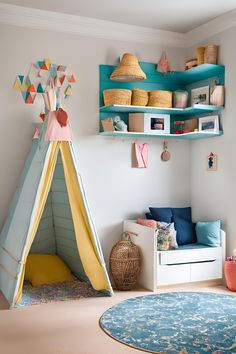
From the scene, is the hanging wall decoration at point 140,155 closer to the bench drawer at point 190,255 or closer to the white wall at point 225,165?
the white wall at point 225,165

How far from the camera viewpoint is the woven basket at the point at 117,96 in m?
5.21

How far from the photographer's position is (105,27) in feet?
17.7

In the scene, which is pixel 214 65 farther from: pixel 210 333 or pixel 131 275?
pixel 210 333

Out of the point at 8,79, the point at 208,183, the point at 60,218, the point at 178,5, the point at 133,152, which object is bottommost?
the point at 60,218

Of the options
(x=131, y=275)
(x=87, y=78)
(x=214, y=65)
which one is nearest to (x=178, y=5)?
(x=214, y=65)

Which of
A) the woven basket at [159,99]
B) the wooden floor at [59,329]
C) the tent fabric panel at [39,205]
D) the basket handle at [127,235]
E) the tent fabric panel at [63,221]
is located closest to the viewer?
the wooden floor at [59,329]

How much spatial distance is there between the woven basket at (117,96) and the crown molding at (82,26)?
69cm

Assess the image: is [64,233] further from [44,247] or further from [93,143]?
[93,143]

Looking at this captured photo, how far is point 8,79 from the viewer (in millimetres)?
5035

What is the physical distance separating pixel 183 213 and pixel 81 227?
1548 millimetres

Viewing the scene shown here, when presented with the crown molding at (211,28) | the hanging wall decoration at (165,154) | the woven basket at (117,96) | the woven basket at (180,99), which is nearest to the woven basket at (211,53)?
the crown molding at (211,28)

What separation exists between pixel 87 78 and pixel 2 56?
0.94 m

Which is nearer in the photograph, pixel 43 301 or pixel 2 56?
pixel 43 301

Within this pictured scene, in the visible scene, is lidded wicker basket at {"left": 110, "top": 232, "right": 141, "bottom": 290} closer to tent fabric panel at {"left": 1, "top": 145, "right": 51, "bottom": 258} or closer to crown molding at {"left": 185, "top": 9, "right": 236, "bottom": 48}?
tent fabric panel at {"left": 1, "top": 145, "right": 51, "bottom": 258}
